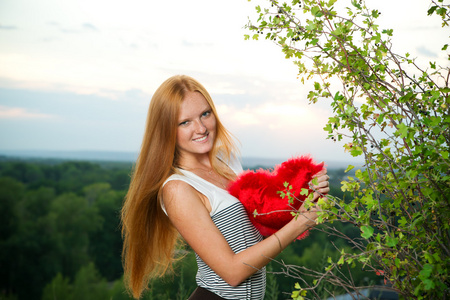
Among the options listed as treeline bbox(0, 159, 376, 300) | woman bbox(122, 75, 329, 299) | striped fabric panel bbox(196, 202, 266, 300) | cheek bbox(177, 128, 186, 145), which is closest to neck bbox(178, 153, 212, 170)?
woman bbox(122, 75, 329, 299)

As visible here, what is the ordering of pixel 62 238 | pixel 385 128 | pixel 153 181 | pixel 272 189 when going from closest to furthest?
pixel 385 128
pixel 272 189
pixel 153 181
pixel 62 238

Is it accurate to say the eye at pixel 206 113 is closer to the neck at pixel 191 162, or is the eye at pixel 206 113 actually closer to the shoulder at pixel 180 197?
the neck at pixel 191 162

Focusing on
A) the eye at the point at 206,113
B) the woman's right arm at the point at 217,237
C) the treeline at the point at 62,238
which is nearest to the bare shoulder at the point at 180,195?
the woman's right arm at the point at 217,237

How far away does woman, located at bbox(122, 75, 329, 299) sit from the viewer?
168 centimetres

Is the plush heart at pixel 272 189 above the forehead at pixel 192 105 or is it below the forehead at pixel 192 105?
below

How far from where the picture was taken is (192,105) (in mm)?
2000

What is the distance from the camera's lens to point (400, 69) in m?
1.34

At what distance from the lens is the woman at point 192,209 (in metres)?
1.68

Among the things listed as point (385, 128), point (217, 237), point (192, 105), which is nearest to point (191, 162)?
point (192, 105)

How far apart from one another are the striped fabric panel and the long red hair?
344 mm

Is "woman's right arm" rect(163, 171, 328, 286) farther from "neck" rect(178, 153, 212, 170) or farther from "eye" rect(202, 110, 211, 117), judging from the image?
"eye" rect(202, 110, 211, 117)

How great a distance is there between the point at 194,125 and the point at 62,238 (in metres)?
4.72

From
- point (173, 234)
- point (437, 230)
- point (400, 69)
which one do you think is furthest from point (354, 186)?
point (173, 234)

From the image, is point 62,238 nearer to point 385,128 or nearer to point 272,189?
point 272,189
